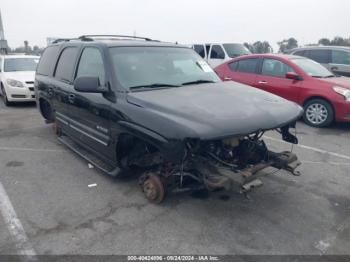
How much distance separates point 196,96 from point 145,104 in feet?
1.92

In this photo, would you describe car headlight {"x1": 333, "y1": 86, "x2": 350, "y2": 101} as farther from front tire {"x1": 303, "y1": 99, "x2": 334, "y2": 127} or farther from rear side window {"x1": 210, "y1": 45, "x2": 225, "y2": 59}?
rear side window {"x1": 210, "y1": 45, "x2": 225, "y2": 59}

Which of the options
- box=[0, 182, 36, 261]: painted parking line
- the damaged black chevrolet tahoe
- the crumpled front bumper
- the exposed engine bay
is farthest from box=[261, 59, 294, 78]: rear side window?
box=[0, 182, 36, 261]: painted parking line

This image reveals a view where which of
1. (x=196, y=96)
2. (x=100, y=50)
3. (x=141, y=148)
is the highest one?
(x=100, y=50)

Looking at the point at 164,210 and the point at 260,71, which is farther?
the point at 260,71

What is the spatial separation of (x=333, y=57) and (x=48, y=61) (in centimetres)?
890

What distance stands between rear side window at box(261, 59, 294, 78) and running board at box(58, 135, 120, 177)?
16.3 feet

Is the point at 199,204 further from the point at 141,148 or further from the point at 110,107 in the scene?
the point at 110,107

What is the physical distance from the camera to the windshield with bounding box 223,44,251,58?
14055 mm

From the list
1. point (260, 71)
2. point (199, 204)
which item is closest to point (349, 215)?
point (199, 204)

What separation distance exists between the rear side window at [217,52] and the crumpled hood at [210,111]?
10620 mm

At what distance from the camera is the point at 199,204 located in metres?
3.64

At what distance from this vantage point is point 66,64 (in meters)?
5.01

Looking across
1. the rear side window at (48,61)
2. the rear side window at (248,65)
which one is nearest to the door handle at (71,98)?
the rear side window at (48,61)

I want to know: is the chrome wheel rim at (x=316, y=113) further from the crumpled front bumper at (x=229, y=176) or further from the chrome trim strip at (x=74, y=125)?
the chrome trim strip at (x=74, y=125)
